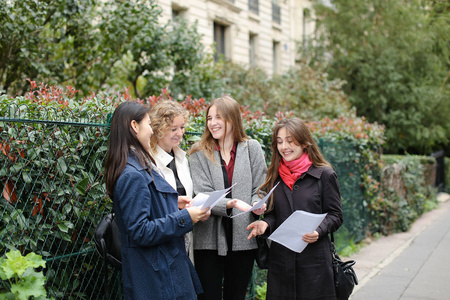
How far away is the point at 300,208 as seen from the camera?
10.8 ft

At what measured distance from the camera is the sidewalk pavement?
584cm

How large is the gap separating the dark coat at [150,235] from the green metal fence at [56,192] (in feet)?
2.32

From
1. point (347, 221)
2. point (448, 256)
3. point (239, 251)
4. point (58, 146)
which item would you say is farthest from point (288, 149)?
point (448, 256)

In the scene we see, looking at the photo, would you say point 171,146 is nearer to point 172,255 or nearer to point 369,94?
point 172,255

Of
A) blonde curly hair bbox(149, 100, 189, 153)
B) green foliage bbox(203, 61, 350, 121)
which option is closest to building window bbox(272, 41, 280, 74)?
green foliage bbox(203, 61, 350, 121)

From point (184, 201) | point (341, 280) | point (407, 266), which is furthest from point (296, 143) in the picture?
point (407, 266)

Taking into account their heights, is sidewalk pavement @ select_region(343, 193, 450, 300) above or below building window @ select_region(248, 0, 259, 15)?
below

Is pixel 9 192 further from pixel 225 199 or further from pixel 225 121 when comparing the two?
pixel 225 121

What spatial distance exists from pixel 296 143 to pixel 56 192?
5.69 feet

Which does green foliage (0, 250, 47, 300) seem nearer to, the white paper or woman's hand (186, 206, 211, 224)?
woman's hand (186, 206, 211, 224)

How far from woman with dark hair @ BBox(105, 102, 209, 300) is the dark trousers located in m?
0.66

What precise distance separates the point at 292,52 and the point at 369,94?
6.83 metres

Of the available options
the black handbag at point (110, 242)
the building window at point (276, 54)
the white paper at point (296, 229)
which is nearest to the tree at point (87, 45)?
the black handbag at point (110, 242)

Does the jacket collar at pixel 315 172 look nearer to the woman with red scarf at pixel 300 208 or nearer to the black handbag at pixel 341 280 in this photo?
the woman with red scarf at pixel 300 208
